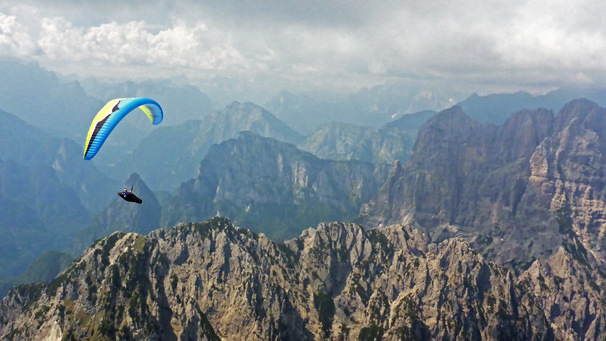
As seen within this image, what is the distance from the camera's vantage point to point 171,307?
145m

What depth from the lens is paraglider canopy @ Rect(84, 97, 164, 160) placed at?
70500 mm

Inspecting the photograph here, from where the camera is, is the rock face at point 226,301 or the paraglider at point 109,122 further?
the rock face at point 226,301

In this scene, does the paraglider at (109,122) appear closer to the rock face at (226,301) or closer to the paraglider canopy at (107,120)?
the paraglider canopy at (107,120)

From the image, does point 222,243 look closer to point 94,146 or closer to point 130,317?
point 130,317

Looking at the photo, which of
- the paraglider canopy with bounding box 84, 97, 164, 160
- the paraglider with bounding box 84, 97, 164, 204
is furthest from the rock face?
the paraglider canopy with bounding box 84, 97, 164, 160

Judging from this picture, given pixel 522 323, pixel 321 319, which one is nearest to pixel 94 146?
pixel 321 319

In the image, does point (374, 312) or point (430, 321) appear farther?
point (374, 312)

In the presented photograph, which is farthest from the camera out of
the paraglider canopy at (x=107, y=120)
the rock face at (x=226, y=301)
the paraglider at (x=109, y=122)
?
the rock face at (x=226, y=301)

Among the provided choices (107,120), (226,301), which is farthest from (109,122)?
(226,301)

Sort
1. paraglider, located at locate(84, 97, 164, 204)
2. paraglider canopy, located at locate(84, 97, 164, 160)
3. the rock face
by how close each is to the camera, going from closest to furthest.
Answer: paraglider canopy, located at locate(84, 97, 164, 160) → paraglider, located at locate(84, 97, 164, 204) → the rock face

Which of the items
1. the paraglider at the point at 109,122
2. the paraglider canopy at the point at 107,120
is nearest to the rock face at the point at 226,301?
the paraglider at the point at 109,122

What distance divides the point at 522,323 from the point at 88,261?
186 metres

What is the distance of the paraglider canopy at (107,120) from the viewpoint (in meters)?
70.5

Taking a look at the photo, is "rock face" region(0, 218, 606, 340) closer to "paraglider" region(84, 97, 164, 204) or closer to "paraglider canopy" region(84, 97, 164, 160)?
"paraglider" region(84, 97, 164, 204)
